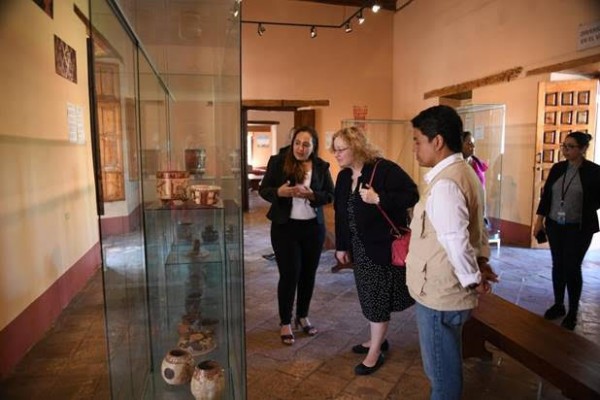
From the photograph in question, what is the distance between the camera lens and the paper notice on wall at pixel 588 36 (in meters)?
4.79

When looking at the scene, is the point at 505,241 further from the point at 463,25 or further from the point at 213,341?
the point at 213,341

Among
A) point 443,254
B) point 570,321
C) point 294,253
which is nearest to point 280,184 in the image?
point 294,253

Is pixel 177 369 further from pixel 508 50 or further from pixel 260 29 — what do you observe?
pixel 260 29

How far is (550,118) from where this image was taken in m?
5.66

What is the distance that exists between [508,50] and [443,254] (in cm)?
554

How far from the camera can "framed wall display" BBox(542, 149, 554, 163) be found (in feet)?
18.9

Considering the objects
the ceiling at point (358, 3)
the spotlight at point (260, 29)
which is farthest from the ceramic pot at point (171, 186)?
the ceiling at point (358, 3)

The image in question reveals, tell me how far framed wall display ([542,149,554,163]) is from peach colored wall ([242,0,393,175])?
413 cm

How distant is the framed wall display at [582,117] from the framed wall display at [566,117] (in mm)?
81

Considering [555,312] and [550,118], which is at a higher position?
[550,118]

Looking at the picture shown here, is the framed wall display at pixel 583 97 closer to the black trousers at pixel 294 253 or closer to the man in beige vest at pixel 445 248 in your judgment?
the black trousers at pixel 294 253

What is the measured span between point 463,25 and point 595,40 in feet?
8.32

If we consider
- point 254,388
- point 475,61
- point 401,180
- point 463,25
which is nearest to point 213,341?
point 254,388

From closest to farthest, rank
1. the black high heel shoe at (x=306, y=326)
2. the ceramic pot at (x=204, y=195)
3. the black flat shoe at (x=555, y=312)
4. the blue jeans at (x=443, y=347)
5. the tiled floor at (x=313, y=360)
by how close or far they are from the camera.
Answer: the blue jeans at (x=443, y=347) < the ceramic pot at (x=204, y=195) < the tiled floor at (x=313, y=360) < the black high heel shoe at (x=306, y=326) < the black flat shoe at (x=555, y=312)
